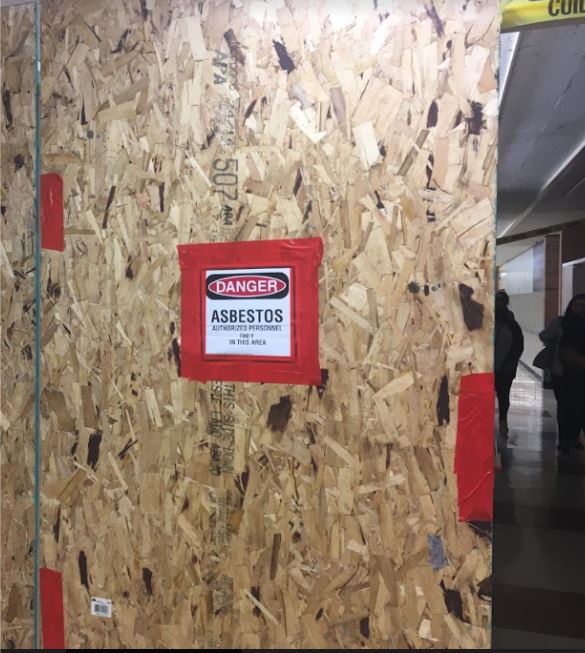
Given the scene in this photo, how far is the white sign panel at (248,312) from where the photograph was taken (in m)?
1.72

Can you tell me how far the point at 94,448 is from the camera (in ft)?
6.18

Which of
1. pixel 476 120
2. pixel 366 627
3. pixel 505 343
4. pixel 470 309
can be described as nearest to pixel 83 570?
pixel 366 627

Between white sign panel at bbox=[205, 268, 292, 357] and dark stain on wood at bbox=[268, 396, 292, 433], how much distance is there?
0.50 ft

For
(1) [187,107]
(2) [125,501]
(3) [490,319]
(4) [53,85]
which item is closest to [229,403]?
(2) [125,501]

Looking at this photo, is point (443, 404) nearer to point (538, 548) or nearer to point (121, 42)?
point (121, 42)

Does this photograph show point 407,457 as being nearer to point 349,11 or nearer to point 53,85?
point 349,11

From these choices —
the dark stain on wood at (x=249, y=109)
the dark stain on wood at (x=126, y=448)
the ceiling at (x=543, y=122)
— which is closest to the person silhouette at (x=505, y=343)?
the ceiling at (x=543, y=122)

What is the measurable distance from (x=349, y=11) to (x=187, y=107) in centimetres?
58

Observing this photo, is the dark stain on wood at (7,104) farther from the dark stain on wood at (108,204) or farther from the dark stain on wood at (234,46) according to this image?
the dark stain on wood at (234,46)

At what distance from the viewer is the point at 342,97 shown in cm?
166

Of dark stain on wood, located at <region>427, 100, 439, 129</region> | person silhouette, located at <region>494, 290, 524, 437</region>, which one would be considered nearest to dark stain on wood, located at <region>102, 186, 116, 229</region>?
dark stain on wood, located at <region>427, 100, 439, 129</region>

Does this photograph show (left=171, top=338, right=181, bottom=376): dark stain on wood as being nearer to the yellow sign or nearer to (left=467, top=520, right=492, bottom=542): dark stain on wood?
(left=467, top=520, right=492, bottom=542): dark stain on wood

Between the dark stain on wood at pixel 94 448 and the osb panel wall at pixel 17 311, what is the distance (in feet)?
0.76

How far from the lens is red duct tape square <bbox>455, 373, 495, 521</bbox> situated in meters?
1.61
